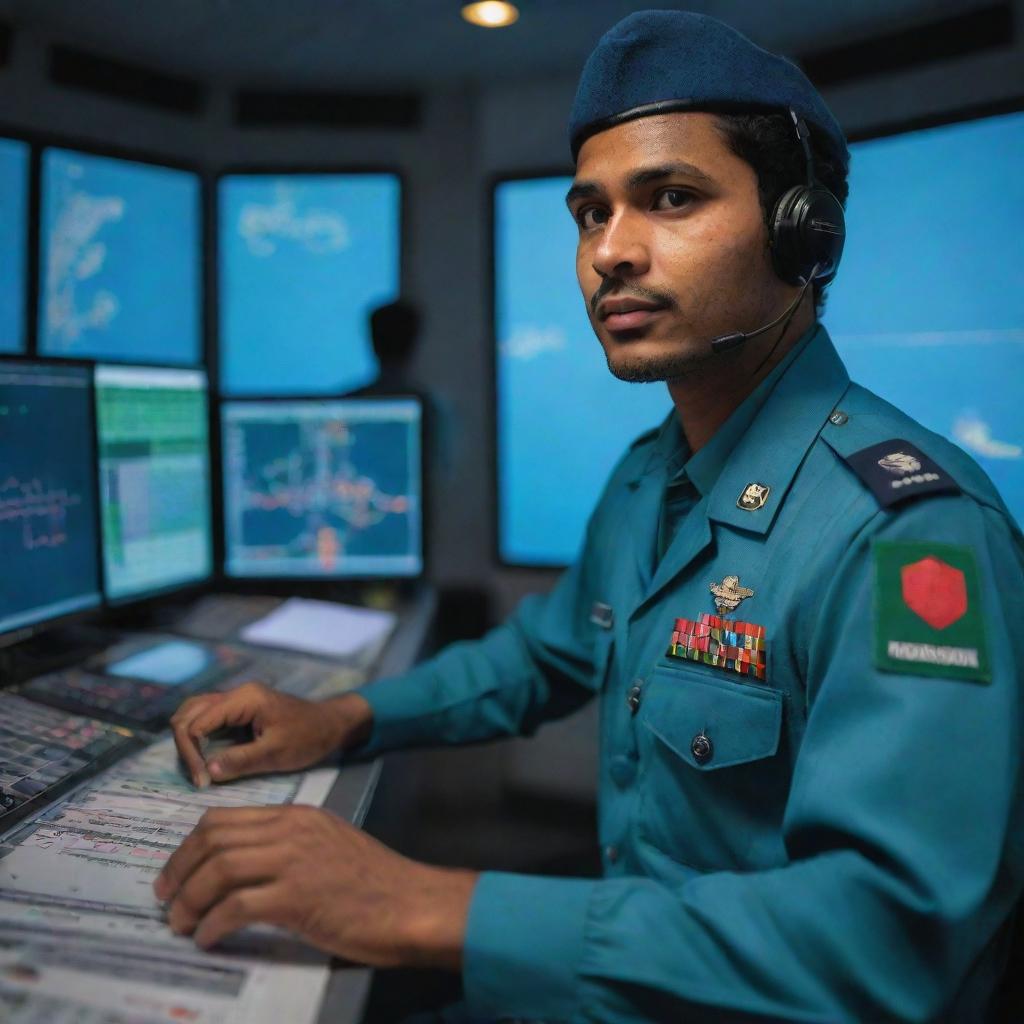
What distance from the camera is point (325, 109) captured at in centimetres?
213

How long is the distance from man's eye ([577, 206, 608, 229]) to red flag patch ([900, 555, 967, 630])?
0.53 metres

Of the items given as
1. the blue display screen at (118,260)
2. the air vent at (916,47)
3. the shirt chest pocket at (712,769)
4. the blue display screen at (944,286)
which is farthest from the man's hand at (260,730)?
the air vent at (916,47)

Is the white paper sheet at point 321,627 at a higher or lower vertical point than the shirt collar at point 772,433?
lower

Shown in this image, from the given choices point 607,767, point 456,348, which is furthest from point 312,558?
point 607,767

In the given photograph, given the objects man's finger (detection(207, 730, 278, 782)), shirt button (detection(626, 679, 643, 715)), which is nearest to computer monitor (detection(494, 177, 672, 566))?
shirt button (detection(626, 679, 643, 715))

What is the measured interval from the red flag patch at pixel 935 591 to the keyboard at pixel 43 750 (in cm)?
83

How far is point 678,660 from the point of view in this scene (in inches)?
33.7

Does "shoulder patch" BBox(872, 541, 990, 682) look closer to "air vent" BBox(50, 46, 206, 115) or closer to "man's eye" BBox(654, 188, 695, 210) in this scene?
"man's eye" BBox(654, 188, 695, 210)

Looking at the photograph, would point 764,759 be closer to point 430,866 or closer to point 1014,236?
point 430,866

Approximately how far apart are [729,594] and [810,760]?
199 mm

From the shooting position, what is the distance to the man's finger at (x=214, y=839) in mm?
656

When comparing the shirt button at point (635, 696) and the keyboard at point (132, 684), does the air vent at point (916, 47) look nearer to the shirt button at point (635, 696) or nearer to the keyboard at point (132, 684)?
the shirt button at point (635, 696)

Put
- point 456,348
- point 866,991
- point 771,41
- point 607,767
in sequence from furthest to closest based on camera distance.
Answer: point 456,348 < point 771,41 < point 607,767 < point 866,991

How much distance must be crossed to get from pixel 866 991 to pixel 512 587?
1.59 m
